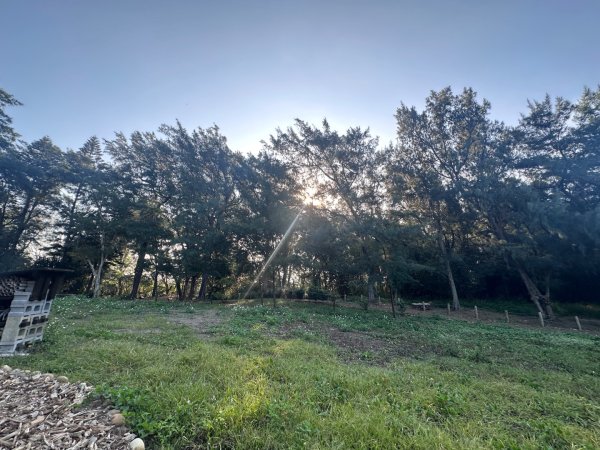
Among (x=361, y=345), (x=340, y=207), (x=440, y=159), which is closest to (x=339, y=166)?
(x=340, y=207)

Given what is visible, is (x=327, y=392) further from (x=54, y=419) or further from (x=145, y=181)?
(x=145, y=181)

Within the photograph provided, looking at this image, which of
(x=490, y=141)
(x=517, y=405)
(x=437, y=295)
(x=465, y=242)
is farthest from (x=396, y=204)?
(x=517, y=405)

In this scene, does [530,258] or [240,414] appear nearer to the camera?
[240,414]

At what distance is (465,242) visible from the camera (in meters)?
28.9

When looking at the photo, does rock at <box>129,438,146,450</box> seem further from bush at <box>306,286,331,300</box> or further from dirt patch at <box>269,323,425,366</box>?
bush at <box>306,286,331,300</box>

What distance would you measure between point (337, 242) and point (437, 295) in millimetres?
18467

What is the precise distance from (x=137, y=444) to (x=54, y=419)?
124cm

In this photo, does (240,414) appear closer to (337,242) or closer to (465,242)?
(337,242)

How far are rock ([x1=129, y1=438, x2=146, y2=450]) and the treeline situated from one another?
15.2 meters

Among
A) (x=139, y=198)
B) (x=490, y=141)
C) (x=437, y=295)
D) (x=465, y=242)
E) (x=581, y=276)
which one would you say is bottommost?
(x=437, y=295)

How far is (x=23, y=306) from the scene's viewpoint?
6121 mm

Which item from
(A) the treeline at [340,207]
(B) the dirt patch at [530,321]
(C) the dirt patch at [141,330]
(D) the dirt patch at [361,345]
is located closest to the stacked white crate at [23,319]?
(C) the dirt patch at [141,330]

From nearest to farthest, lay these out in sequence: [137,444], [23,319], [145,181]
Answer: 1. [137,444]
2. [23,319]
3. [145,181]

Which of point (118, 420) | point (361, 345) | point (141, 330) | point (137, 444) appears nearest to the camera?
point (137, 444)
